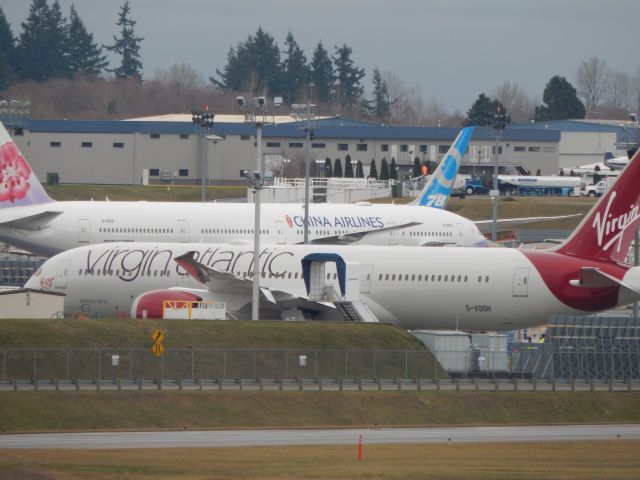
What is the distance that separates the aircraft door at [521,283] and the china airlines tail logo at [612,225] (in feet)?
10.5

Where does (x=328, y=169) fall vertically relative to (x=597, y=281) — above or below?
above

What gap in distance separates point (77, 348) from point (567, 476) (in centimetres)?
2038

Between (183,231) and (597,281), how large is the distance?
26.2 metres

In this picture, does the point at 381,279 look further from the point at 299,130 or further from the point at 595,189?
the point at 299,130

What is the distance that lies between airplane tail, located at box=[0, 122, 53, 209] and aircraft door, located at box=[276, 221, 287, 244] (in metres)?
12.9

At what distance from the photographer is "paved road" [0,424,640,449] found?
39.5 m

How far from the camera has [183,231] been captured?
75.7 metres

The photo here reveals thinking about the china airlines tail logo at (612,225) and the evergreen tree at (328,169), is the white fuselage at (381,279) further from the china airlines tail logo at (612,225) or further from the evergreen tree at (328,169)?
the evergreen tree at (328,169)

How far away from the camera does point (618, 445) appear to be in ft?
138

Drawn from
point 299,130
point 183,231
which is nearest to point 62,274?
point 183,231

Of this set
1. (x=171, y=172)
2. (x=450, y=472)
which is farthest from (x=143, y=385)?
(x=171, y=172)

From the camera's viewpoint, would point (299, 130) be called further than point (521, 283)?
Yes

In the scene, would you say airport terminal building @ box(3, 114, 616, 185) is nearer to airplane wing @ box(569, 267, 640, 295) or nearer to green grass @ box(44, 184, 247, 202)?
green grass @ box(44, 184, 247, 202)

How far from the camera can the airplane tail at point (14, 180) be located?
245ft
